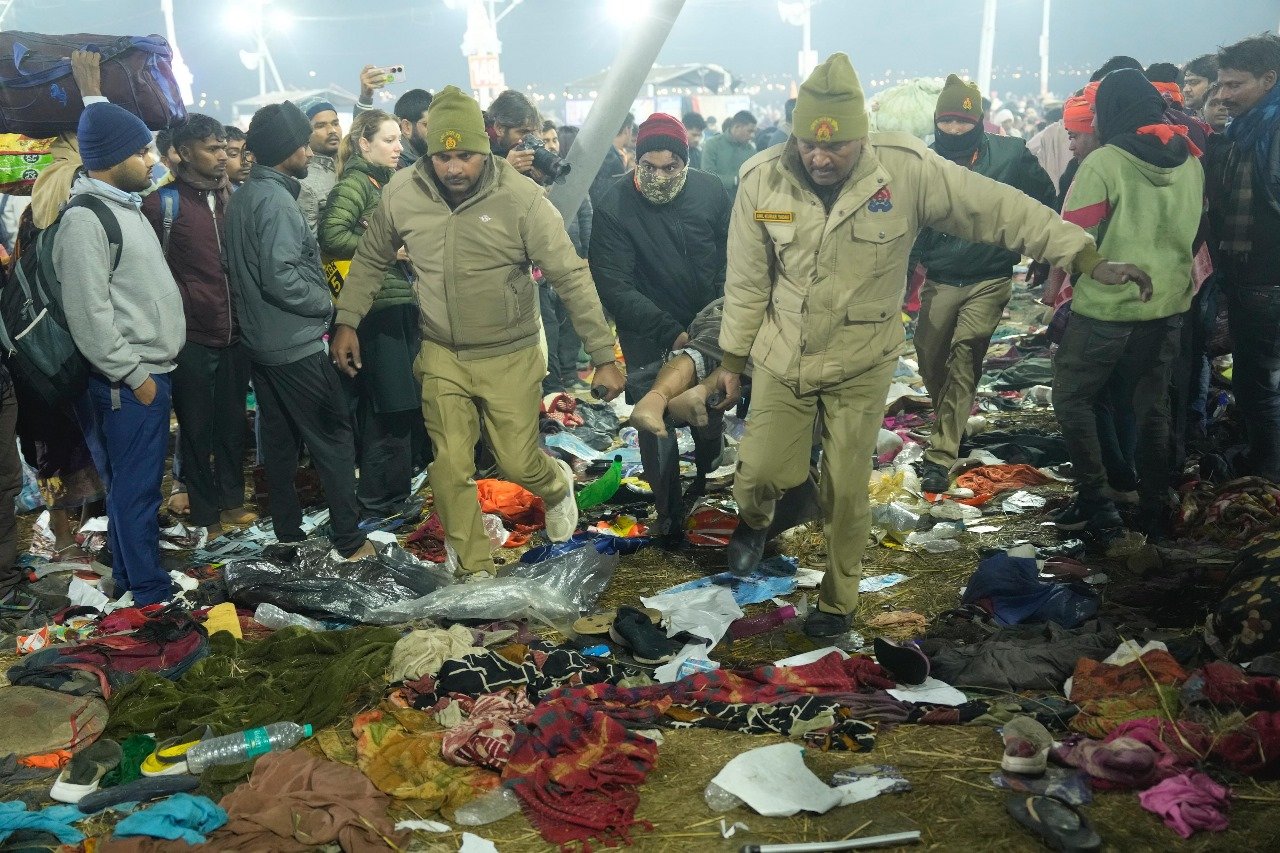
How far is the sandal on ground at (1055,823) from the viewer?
336 centimetres

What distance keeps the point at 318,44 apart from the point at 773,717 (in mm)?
98839

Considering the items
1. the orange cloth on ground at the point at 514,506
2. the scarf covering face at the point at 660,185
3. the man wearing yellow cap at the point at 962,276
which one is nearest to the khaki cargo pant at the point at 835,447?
the scarf covering face at the point at 660,185

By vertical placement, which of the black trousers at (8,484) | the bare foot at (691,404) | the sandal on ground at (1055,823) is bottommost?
the sandal on ground at (1055,823)

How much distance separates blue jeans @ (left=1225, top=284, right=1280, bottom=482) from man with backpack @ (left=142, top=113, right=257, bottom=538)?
5.43 metres

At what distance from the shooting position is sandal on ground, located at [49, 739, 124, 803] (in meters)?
4.12

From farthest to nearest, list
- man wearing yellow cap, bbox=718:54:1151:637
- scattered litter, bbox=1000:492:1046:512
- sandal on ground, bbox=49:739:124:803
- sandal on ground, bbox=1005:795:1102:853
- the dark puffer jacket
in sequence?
1. scattered litter, bbox=1000:492:1046:512
2. the dark puffer jacket
3. man wearing yellow cap, bbox=718:54:1151:637
4. sandal on ground, bbox=49:739:124:803
5. sandal on ground, bbox=1005:795:1102:853

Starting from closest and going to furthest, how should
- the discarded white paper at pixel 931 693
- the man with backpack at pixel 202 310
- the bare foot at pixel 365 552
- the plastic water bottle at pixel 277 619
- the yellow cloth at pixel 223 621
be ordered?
the discarded white paper at pixel 931 693
the yellow cloth at pixel 223 621
the plastic water bottle at pixel 277 619
the man with backpack at pixel 202 310
the bare foot at pixel 365 552

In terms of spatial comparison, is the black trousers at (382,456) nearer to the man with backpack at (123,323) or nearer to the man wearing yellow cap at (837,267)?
the man with backpack at (123,323)

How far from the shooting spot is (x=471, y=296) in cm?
567

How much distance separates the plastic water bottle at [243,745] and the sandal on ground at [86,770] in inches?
12.6

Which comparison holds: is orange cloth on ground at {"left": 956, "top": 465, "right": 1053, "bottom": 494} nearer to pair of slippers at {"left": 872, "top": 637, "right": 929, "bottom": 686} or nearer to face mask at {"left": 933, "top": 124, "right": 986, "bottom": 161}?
face mask at {"left": 933, "top": 124, "right": 986, "bottom": 161}

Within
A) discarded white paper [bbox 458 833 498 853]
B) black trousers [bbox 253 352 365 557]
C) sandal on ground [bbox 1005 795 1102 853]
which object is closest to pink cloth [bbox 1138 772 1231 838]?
sandal on ground [bbox 1005 795 1102 853]

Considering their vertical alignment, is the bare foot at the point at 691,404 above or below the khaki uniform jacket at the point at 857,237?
below

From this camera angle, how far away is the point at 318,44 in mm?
94062
